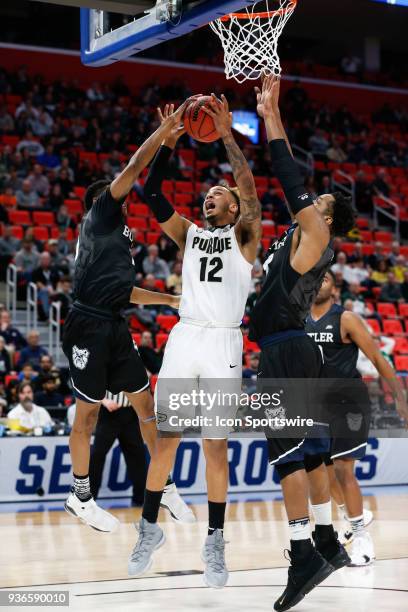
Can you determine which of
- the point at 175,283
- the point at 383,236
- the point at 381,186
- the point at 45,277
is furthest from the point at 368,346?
the point at 381,186

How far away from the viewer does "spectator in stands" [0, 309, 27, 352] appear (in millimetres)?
15006

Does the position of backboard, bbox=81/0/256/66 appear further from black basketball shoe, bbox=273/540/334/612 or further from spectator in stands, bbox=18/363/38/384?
spectator in stands, bbox=18/363/38/384

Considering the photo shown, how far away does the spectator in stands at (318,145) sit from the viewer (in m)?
25.4

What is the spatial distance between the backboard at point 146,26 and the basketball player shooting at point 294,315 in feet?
2.56

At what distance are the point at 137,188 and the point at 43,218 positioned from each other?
2.34m

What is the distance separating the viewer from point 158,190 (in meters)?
6.96

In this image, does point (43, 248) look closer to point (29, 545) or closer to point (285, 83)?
point (29, 545)

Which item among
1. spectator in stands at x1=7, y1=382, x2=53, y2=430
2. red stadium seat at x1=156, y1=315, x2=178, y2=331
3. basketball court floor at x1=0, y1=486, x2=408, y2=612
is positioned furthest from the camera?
red stadium seat at x1=156, y1=315, x2=178, y2=331

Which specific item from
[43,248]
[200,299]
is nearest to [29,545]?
[200,299]

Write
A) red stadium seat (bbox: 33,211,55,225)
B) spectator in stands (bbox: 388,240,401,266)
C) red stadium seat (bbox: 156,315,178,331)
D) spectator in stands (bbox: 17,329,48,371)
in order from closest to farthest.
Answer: spectator in stands (bbox: 17,329,48,371) → red stadium seat (bbox: 156,315,178,331) → red stadium seat (bbox: 33,211,55,225) → spectator in stands (bbox: 388,240,401,266)

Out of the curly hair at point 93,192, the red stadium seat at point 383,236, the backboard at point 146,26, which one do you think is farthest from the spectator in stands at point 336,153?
the curly hair at point 93,192

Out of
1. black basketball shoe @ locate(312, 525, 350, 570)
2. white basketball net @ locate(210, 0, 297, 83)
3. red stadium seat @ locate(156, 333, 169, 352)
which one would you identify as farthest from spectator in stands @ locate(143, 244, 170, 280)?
black basketball shoe @ locate(312, 525, 350, 570)

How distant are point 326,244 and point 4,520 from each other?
19.7 ft

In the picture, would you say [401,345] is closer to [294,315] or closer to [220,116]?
[294,315]
